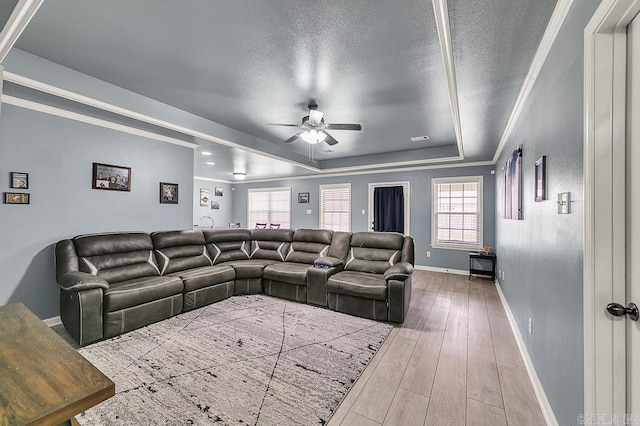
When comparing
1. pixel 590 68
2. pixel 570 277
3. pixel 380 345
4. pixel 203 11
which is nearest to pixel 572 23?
pixel 590 68

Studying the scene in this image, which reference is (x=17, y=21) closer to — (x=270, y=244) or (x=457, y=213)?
(x=270, y=244)

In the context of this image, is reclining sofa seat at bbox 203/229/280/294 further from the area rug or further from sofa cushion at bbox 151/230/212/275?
the area rug

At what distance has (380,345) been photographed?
8.70ft

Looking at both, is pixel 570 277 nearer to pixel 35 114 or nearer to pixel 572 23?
pixel 572 23

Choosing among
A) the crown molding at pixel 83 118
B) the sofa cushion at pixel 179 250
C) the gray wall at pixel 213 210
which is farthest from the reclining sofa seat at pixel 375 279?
the gray wall at pixel 213 210

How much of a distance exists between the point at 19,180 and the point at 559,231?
4942 millimetres

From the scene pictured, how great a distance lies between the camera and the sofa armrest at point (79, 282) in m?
2.55

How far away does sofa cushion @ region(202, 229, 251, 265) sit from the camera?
4566mm

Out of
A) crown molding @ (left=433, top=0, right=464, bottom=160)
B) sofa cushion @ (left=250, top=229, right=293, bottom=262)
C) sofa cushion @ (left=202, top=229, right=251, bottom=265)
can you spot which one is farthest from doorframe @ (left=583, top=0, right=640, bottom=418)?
sofa cushion @ (left=202, top=229, right=251, bottom=265)

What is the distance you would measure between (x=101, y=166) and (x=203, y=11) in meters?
2.81

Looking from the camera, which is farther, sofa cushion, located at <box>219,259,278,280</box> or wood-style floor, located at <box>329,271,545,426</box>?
sofa cushion, located at <box>219,259,278,280</box>

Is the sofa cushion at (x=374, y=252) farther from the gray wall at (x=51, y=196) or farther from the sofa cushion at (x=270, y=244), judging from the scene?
the gray wall at (x=51, y=196)

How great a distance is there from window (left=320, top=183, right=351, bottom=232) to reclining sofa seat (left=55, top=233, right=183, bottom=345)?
472cm

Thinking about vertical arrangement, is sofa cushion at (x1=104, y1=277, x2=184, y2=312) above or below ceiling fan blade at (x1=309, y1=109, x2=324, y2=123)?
below
